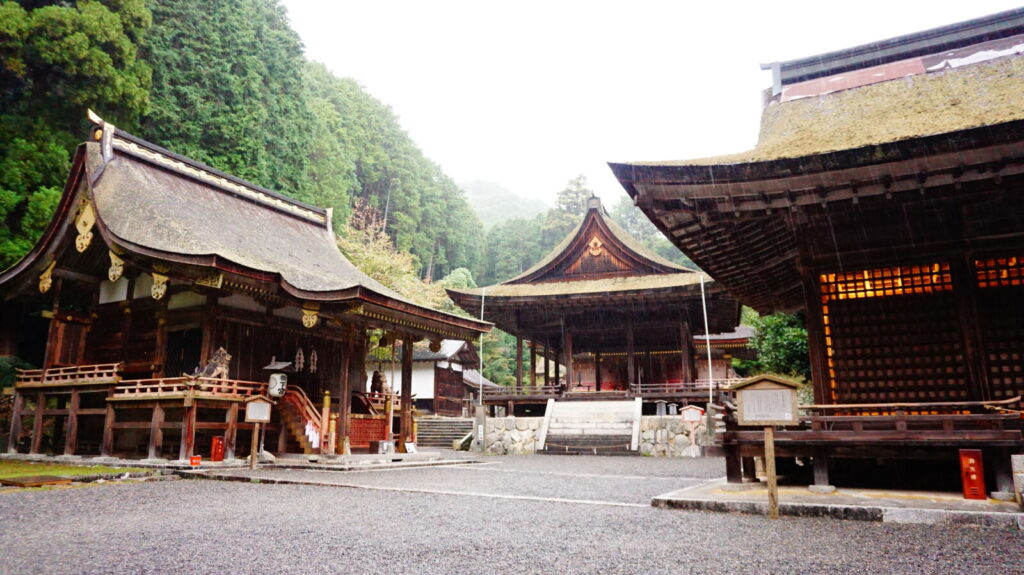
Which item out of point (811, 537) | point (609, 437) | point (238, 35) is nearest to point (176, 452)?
point (609, 437)

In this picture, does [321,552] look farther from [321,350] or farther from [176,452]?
[321,350]

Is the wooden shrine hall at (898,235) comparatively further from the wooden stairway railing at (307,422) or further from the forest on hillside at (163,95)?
the forest on hillside at (163,95)

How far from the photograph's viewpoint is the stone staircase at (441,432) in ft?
74.3

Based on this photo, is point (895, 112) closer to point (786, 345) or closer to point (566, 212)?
point (786, 345)

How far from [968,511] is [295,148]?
29.1 metres

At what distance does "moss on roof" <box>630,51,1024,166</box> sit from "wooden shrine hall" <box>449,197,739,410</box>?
12088 millimetres

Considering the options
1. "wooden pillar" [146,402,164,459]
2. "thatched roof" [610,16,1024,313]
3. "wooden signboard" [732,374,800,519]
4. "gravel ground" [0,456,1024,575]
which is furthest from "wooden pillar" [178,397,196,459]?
"wooden signboard" [732,374,800,519]

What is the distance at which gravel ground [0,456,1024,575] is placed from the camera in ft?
12.6

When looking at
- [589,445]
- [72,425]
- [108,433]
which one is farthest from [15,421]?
[589,445]

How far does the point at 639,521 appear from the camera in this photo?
5.53 metres

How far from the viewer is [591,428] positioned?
19547 mm

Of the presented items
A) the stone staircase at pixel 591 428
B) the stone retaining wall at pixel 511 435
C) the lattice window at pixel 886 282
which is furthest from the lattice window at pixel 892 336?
the stone retaining wall at pixel 511 435

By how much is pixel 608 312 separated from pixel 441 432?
328 inches

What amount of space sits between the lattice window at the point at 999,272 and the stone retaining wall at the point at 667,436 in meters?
Result: 10.9
